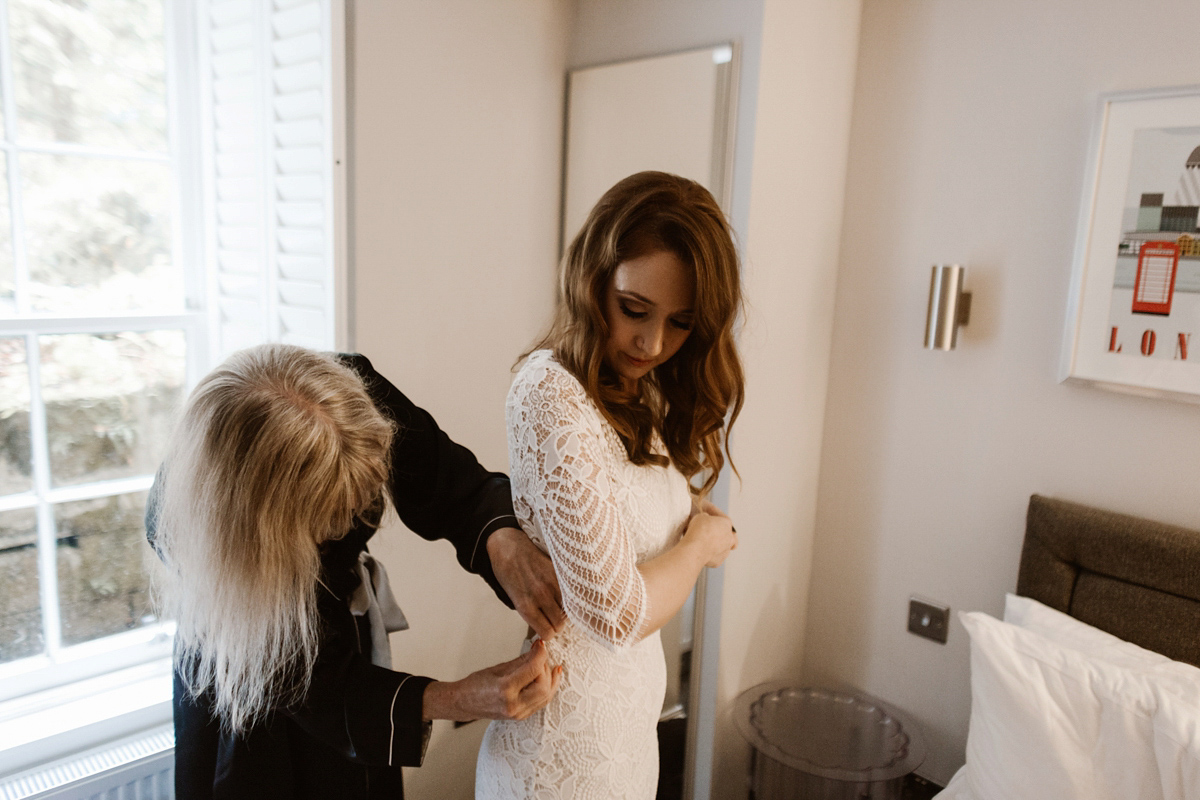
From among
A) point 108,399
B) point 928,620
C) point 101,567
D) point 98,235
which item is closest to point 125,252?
point 98,235

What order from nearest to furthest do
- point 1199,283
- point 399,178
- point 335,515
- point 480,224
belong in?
point 335,515
point 1199,283
point 399,178
point 480,224

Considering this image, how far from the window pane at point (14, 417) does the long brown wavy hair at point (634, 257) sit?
4.05 feet

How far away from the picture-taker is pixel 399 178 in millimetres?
1855

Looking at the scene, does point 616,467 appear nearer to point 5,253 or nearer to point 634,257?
point 634,257

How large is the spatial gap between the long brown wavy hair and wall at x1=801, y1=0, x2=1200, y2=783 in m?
0.94

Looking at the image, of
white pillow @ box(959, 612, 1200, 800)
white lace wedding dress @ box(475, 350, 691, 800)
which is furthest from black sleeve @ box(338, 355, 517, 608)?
white pillow @ box(959, 612, 1200, 800)

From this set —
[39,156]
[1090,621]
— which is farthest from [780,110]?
[39,156]

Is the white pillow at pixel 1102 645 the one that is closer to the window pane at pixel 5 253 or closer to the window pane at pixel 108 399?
the window pane at pixel 108 399

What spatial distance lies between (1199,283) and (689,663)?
1.42m

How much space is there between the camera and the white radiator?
1542 millimetres

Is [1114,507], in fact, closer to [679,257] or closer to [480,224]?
[679,257]

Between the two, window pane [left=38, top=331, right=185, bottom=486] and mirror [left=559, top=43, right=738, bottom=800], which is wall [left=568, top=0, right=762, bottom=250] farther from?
window pane [left=38, top=331, right=185, bottom=486]

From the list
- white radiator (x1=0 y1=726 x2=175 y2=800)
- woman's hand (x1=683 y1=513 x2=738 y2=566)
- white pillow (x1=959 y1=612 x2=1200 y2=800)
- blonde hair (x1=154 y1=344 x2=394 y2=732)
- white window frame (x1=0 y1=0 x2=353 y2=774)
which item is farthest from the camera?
white window frame (x1=0 y1=0 x2=353 y2=774)

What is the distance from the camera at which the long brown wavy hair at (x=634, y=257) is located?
1.11 m
